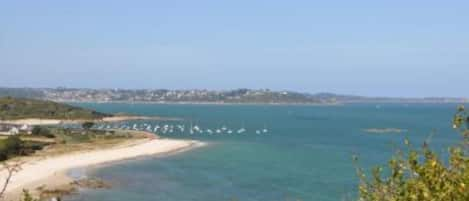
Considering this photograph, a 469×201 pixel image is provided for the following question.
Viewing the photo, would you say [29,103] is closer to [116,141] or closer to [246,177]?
[116,141]

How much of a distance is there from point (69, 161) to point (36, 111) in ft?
305

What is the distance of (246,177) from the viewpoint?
61.7 metres

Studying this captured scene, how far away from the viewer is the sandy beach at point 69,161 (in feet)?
184

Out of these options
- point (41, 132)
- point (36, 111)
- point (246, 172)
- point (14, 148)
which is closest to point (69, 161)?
point (14, 148)

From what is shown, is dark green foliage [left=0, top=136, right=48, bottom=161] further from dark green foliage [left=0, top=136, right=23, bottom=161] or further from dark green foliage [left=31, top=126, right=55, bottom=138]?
dark green foliage [left=31, top=126, right=55, bottom=138]

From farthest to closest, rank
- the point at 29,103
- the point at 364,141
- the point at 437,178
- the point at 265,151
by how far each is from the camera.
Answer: the point at 29,103 → the point at 364,141 → the point at 265,151 → the point at 437,178

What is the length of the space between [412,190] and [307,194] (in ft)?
140

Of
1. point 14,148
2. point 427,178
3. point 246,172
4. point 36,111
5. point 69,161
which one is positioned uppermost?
point 427,178

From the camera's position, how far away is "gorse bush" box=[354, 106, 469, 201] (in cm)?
820

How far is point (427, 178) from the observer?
8594 mm

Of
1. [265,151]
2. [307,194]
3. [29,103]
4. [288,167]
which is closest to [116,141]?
[265,151]

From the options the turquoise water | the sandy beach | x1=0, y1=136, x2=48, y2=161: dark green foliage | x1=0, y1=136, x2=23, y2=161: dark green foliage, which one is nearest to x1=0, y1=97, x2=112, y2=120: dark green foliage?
the sandy beach

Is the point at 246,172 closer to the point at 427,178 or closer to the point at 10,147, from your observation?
the point at 10,147

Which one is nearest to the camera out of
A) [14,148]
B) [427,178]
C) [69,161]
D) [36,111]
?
[427,178]
